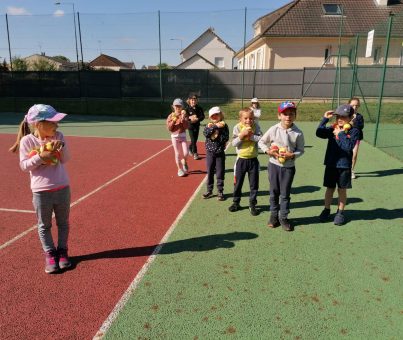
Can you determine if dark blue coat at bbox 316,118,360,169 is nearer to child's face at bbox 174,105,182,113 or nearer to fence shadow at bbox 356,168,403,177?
fence shadow at bbox 356,168,403,177

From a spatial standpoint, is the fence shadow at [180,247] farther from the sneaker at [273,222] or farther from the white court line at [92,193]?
the white court line at [92,193]

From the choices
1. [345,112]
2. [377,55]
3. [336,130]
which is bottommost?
[336,130]

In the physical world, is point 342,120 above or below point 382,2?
below

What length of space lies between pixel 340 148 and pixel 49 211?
12.7ft

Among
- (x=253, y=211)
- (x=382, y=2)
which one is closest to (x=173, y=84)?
(x=253, y=211)

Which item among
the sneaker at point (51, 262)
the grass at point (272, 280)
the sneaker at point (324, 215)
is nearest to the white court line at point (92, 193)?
the sneaker at point (51, 262)

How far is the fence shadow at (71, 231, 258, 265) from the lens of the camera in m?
4.18

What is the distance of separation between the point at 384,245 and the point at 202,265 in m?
2.37

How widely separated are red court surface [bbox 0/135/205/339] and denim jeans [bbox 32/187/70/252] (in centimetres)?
35

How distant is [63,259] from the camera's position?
12.8 ft

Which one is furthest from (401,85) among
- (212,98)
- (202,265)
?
(202,265)

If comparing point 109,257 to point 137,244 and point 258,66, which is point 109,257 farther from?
point 258,66

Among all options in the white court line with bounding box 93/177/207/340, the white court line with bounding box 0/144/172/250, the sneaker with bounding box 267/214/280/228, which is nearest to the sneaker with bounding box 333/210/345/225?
the sneaker with bounding box 267/214/280/228

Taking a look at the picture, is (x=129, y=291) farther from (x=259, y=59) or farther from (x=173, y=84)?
(x=259, y=59)
